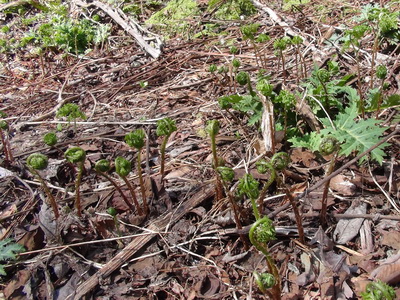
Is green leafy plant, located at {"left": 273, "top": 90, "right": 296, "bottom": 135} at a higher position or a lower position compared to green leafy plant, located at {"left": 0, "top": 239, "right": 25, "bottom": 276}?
higher

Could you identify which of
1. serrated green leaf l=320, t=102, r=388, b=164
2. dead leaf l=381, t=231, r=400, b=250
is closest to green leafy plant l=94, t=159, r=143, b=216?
serrated green leaf l=320, t=102, r=388, b=164

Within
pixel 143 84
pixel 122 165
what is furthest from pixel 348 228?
pixel 143 84

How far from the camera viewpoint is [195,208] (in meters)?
2.34

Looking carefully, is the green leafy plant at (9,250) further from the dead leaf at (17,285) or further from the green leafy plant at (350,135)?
the green leafy plant at (350,135)

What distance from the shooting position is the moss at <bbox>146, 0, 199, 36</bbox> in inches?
192

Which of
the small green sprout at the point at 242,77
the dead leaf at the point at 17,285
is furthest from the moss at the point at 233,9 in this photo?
the dead leaf at the point at 17,285

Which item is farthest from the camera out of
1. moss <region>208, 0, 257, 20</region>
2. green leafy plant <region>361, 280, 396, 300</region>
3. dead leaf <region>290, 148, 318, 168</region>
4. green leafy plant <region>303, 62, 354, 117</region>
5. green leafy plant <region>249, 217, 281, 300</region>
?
moss <region>208, 0, 257, 20</region>

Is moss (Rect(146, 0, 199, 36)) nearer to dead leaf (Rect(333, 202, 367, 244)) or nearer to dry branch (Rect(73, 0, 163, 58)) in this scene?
dry branch (Rect(73, 0, 163, 58))

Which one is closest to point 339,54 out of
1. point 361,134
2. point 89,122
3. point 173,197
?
point 361,134

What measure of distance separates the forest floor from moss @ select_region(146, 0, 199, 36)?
1.33 m

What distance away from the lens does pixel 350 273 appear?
1.85 meters

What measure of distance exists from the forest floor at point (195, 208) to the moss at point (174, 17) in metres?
1.33

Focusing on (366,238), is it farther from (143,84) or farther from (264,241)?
(143,84)

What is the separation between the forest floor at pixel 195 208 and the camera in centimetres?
197
